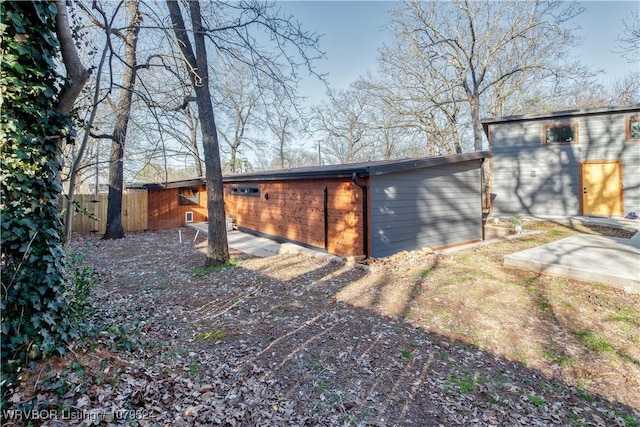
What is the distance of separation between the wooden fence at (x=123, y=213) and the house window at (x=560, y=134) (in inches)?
670

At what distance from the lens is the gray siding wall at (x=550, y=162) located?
11656 mm

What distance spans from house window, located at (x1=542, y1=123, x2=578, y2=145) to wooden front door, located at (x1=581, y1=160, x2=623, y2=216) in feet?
3.60

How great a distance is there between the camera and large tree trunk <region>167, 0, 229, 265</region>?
6691 millimetres

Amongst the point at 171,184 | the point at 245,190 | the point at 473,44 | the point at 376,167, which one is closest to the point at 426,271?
the point at 376,167

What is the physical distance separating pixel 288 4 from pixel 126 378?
6.93 m

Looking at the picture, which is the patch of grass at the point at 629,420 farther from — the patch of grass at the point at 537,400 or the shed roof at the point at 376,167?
the shed roof at the point at 376,167

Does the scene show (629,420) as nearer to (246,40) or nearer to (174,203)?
(246,40)

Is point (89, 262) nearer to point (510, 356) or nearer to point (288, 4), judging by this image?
point (288, 4)

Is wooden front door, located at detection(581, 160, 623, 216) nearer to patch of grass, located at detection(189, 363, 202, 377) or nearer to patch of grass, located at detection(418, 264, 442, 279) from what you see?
patch of grass, located at detection(418, 264, 442, 279)

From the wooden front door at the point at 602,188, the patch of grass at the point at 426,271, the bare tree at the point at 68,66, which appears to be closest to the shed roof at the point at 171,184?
the patch of grass at the point at 426,271

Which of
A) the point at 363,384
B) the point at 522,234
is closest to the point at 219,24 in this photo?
the point at 363,384

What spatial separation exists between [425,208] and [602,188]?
850 cm

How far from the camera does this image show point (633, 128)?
11.5 metres

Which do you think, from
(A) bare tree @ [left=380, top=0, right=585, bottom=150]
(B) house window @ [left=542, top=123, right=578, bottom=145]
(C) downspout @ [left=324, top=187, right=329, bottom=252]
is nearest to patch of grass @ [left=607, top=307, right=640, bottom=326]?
(C) downspout @ [left=324, top=187, right=329, bottom=252]
